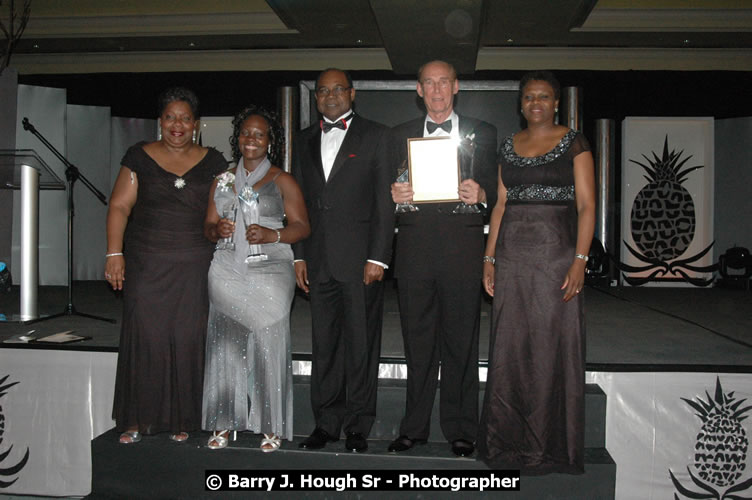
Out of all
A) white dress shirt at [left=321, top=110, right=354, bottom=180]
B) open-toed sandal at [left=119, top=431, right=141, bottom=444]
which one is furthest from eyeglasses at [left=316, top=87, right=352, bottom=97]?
open-toed sandal at [left=119, top=431, right=141, bottom=444]

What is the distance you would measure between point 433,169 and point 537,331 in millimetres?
908

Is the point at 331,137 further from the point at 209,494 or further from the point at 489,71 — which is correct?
the point at 489,71

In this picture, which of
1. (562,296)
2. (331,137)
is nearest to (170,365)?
(331,137)

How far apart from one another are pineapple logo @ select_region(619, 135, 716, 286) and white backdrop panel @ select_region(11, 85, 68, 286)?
8.60 metres

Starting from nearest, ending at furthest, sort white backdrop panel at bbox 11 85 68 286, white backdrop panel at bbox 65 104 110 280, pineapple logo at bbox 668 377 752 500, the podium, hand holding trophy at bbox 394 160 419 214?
hand holding trophy at bbox 394 160 419 214
pineapple logo at bbox 668 377 752 500
the podium
white backdrop panel at bbox 11 85 68 286
white backdrop panel at bbox 65 104 110 280

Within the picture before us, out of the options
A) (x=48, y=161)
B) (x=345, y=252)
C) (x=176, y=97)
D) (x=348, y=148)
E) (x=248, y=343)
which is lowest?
(x=248, y=343)

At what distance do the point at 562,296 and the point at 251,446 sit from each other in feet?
5.60

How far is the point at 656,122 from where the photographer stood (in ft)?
31.7

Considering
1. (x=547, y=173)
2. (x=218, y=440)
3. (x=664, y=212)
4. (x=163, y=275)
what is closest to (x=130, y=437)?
(x=218, y=440)

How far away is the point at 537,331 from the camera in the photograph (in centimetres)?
287

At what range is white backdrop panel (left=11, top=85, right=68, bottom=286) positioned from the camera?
8.80 meters

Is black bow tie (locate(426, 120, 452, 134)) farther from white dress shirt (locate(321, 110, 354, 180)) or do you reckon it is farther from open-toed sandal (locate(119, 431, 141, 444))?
open-toed sandal (locate(119, 431, 141, 444))

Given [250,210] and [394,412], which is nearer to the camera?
[250,210]

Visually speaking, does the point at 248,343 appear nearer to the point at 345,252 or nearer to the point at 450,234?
the point at 345,252
